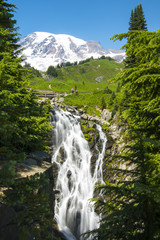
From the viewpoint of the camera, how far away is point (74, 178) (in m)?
21.5

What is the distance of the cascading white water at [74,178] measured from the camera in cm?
1755

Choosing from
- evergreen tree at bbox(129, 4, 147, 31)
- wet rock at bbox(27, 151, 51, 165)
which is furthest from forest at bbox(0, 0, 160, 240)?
evergreen tree at bbox(129, 4, 147, 31)

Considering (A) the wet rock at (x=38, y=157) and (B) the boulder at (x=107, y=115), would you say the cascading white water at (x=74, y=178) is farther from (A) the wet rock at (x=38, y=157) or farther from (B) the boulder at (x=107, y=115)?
(A) the wet rock at (x=38, y=157)

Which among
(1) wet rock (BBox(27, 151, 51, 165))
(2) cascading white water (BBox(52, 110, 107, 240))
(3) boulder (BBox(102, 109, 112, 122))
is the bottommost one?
(2) cascading white water (BBox(52, 110, 107, 240))

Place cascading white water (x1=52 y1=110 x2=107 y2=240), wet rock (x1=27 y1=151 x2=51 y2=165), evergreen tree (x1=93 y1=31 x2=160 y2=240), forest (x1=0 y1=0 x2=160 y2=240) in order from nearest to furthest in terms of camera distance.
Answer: forest (x1=0 y1=0 x2=160 y2=240) < evergreen tree (x1=93 y1=31 x2=160 y2=240) < wet rock (x1=27 y1=151 x2=51 y2=165) < cascading white water (x1=52 y1=110 x2=107 y2=240)

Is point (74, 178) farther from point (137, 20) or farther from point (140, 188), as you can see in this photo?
point (137, 20)

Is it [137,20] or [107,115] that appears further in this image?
[107,115]

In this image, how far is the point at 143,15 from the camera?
2395 centimetres

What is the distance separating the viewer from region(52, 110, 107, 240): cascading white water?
17.5 m

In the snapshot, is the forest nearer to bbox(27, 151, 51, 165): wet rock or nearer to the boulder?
bbox(27, 151, 51, 165): wet rock

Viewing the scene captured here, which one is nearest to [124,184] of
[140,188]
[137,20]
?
[140,188]

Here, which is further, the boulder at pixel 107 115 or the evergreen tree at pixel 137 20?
the boulder at pixel 107 115

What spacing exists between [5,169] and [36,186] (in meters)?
1.02

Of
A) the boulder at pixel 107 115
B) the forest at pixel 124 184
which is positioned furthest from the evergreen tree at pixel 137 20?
the forest at pixel 124 184
